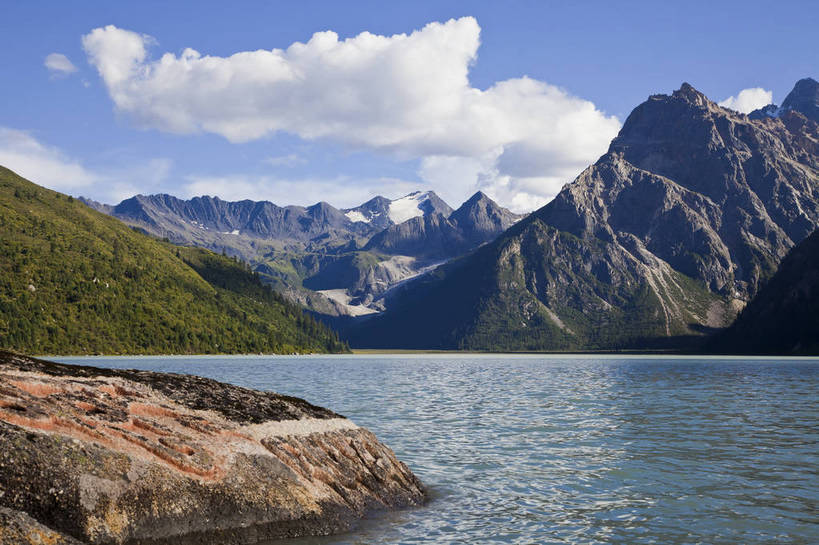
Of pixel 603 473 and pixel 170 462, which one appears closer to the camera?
pixel 170 462

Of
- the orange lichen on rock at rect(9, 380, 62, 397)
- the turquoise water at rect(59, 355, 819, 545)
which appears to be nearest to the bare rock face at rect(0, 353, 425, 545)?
the orange lichen on rock at rect(9, 380, 62, 397)

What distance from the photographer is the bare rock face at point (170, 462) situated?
1554cm

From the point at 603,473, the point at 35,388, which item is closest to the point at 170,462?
the point at 35,388

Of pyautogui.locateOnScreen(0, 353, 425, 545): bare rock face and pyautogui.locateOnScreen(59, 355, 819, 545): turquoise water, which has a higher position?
pyautogui.locateOnScreen(0, 353, 425, 545): bare rock face

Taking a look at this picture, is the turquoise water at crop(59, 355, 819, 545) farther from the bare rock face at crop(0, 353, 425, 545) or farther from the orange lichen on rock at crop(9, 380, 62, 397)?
the orange lichen on rock at crop(9, 380, 62, 397)

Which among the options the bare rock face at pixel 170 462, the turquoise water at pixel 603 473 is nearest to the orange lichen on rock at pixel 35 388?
the bare rock face at pixel 170 462

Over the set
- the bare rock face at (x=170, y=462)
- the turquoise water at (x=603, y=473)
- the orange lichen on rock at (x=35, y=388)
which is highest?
the orange lichen on rock at (x=35, y=388)

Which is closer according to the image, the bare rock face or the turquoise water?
the bare rock face

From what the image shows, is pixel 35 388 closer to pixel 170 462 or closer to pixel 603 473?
pixel 170 462

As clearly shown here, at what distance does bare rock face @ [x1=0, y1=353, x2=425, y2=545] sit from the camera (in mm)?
15539

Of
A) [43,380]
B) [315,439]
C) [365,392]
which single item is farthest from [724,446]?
[365,392]

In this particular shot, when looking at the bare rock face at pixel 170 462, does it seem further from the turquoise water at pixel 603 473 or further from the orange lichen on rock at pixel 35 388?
the turquoise water at pixel 603 473

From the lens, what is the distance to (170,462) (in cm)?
1823

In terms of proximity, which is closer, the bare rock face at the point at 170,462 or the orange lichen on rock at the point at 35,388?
the bare rock face at the point at 170,462
